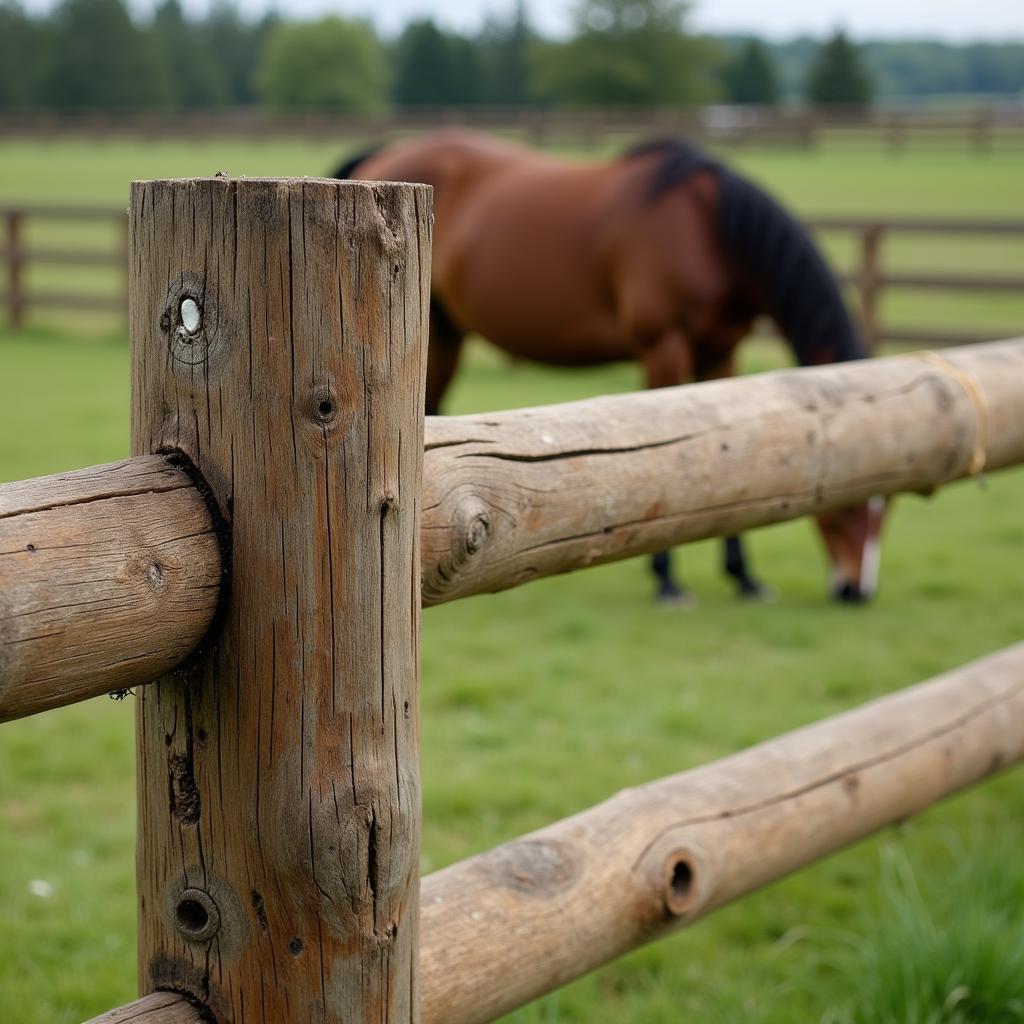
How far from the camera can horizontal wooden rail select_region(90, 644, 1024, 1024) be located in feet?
4.42

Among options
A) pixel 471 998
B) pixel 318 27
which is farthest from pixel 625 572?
pixel 318 27

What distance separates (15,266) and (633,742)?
11.6m

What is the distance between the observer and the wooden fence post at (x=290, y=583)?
1055 millimetres

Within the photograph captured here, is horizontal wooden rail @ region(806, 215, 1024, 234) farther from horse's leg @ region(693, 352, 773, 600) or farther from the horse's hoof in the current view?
the horse's hoof

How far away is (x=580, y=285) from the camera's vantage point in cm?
555

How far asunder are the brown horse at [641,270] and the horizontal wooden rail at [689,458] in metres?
2.85

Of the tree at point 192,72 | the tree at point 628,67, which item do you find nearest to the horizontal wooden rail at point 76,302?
the tree at point 628,67

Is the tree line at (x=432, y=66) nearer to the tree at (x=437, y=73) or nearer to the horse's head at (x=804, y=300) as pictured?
the tree at (x=437, y=73)

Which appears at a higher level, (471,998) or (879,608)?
(471,998)

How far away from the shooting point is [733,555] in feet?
17.4

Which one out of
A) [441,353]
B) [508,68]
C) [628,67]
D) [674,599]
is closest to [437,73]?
[508,68]

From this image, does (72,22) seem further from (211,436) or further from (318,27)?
(211,436)

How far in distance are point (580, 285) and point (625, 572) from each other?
1.34 metres

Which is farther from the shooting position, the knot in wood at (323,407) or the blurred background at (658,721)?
the blurred background at (658,721)
